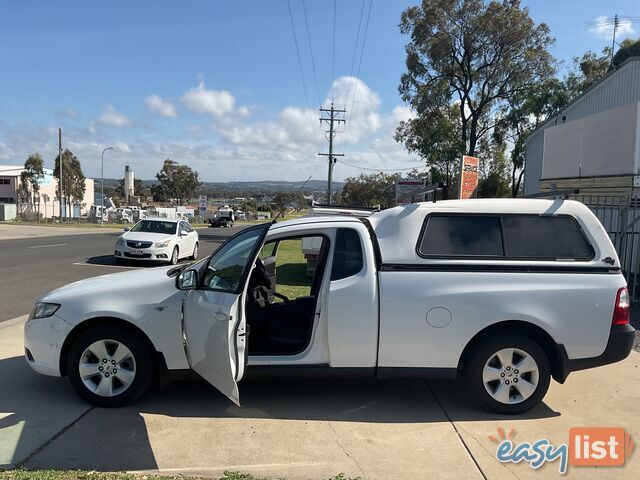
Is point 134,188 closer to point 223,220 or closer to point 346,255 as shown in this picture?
point 223,220

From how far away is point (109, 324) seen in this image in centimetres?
450

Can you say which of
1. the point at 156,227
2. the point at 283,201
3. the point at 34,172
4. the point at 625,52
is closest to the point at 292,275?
the point at 283,201

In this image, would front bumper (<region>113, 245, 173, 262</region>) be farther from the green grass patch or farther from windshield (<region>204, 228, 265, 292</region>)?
windshield (<region>204, 228, 265, 292</region>)

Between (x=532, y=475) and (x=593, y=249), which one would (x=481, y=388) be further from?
(x=593, y=249)

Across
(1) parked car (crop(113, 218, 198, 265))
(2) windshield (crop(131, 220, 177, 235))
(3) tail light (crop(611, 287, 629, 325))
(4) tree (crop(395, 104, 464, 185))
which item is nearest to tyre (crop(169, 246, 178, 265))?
(1) parked car (crop(113, 218, 198, 265))

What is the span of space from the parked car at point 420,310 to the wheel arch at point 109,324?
1cm

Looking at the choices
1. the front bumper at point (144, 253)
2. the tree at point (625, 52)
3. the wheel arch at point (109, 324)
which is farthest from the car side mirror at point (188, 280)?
the tree at point (625, 52)

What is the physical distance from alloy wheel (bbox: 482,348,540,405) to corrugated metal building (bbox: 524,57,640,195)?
556 centimetres

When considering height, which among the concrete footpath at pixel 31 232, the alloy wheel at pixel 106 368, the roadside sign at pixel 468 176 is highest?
the roadside sign at pixel 468 176

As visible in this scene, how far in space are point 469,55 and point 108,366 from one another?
3067 centimetres

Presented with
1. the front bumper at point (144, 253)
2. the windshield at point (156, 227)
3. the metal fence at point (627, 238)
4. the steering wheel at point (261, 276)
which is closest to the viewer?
the steering wheel at point (261, 276)

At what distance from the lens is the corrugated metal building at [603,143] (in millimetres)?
11766

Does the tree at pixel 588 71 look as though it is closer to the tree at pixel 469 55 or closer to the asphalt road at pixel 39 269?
the tree at pixel 469 55

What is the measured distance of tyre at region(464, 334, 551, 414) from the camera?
441 cm
